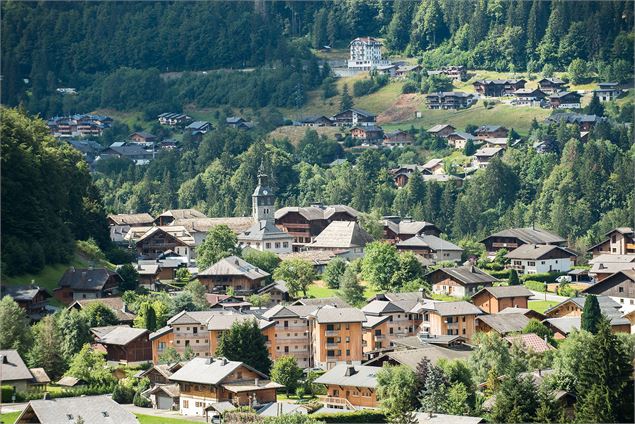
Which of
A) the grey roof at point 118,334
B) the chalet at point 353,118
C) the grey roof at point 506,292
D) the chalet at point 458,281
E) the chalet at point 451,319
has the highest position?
the grey roof at point 118,334

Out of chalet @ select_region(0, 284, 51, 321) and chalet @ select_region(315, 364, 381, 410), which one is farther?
chalet @ select_region(0, 284, 51, 321)

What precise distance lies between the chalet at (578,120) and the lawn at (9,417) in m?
67.4

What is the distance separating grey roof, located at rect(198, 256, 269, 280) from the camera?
6806cm

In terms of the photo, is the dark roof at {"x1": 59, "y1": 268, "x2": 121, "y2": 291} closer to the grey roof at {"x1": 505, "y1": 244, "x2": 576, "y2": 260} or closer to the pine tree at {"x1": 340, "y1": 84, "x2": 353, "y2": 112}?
the grey roof at {"x1": 505, "y1": 244, "x2": 576, "y2": 260}

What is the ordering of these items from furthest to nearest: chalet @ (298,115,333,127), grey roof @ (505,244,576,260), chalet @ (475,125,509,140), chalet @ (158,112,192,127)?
chalet @ (158,112,192,127) → chalet @ (298,115,333,127) → chalet @ (475,125,509,140) → grey roof @ (505,244,576,260)

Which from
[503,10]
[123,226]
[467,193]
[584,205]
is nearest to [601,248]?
[584,205]

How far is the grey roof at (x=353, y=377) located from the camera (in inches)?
1906

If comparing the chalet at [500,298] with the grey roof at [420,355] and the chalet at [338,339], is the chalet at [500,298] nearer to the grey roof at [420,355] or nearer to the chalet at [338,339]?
the chalet at [338,339]

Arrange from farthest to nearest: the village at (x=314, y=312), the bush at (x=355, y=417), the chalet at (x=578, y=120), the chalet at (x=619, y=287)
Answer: the chalet at (x=578, y=120) < the chalet at (x=619, y=287) < the village at (x=314, y=312) < the bush at (x=355, y=417)

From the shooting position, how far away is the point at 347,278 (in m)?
64.9

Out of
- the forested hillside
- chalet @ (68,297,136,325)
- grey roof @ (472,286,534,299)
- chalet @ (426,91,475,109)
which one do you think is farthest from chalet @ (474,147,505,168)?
chalet @ (68,297,136,325)

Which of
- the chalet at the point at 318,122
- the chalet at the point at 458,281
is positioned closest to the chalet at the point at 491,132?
the chalet at the point at 318,122

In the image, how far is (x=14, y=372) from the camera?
163ft

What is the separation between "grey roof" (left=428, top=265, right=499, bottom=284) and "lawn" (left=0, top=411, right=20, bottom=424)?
26.9 meters
